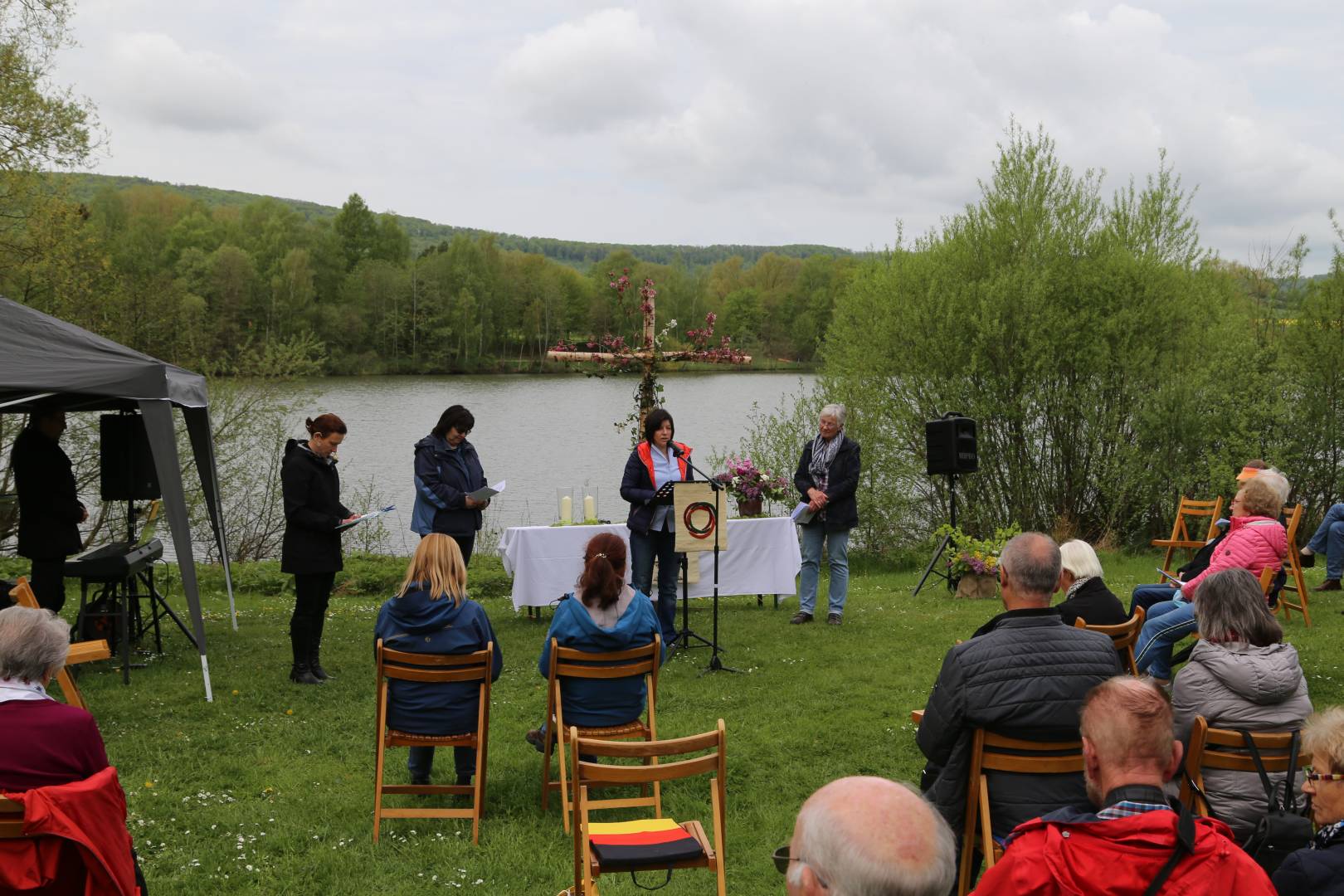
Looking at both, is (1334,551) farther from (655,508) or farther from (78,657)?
(78,657)

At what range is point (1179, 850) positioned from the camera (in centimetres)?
212

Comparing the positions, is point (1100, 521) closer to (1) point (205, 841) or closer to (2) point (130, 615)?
(2) point (130, 615)

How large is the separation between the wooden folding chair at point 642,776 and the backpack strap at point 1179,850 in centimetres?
142

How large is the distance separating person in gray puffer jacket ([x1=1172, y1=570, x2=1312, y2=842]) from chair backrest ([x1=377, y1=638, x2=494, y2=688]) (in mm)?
2758

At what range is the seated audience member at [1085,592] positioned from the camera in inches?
191

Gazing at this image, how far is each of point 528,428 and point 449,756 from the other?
70.9 ft

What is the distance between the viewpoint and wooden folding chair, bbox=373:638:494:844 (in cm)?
452

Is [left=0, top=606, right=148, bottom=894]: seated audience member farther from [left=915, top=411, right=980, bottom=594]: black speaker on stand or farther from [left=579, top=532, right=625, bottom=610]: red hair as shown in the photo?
[left=915, top=411, right=980, bottom=594]: black speaker on stand

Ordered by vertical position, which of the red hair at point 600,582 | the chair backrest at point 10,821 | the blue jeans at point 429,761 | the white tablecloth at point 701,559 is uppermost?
the red hair at point 600,582

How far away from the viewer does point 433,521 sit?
7906mm

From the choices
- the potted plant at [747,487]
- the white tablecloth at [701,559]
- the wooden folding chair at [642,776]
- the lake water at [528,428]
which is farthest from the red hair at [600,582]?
the lake water at [528,428]

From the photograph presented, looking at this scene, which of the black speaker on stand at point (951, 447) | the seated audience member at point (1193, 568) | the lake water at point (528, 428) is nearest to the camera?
the seated audience member at point (1193, 568)

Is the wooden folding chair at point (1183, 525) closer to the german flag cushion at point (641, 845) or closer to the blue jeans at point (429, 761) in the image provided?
the blue jeans at point (429, 761)

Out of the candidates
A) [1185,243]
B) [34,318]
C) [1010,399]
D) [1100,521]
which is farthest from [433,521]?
[1185,243]
